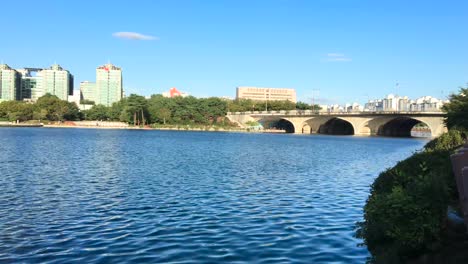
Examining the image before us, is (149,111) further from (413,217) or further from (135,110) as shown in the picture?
(413,217)

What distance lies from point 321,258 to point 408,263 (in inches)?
158

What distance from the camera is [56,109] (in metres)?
188

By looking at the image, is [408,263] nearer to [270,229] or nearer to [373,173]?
[270,229]

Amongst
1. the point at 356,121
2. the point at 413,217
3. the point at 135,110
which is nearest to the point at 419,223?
the point at 413,217

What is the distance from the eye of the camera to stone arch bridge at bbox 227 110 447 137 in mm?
124688

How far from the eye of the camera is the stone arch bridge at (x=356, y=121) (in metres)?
125

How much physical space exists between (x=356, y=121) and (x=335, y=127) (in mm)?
29920

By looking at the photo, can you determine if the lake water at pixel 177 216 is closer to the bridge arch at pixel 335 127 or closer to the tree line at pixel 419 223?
the tree line at pixel 419 223

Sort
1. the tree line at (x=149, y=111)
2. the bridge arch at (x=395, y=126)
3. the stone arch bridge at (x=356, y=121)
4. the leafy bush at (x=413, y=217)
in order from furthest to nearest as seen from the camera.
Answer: the tree line at (x=149, y=111), the bridge arch at (x=395, y=126), the stone arch bridge at (x=356, y=121), the leafy bush at (x=413, y=217)

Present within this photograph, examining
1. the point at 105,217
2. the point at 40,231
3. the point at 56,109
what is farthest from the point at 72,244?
the point at 56,109

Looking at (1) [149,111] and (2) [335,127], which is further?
(1) [149,111]

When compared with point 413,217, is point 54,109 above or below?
above

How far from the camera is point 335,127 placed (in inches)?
6964

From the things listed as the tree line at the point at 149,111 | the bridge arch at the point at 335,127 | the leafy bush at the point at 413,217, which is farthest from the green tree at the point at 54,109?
the leafy bush at the point at 413,217
